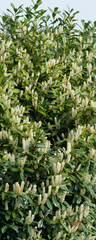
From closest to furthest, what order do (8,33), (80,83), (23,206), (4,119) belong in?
(23,206) < (4,119) < (80,83) < (8,33)

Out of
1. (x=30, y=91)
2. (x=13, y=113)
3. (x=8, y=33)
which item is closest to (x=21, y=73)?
(x=30, y=91)

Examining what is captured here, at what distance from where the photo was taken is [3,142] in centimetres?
Answer: 448

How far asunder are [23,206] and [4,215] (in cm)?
34

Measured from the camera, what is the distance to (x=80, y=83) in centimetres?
577

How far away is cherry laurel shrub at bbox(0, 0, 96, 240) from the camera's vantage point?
14.1 feet

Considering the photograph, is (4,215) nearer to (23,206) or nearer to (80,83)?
(23,206)

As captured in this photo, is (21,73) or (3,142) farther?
(21,73)

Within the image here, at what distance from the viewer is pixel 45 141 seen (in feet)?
14.7

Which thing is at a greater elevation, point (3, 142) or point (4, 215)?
point (3, 142)

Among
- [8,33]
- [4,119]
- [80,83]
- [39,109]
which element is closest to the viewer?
[4,119]

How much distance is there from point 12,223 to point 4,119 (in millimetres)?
1257

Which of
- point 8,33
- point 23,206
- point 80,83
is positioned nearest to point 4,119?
point 23,206

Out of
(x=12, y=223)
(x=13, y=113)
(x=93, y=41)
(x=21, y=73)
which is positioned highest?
(x=93, y=41)

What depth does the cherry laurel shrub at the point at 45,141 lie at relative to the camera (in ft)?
14.1
